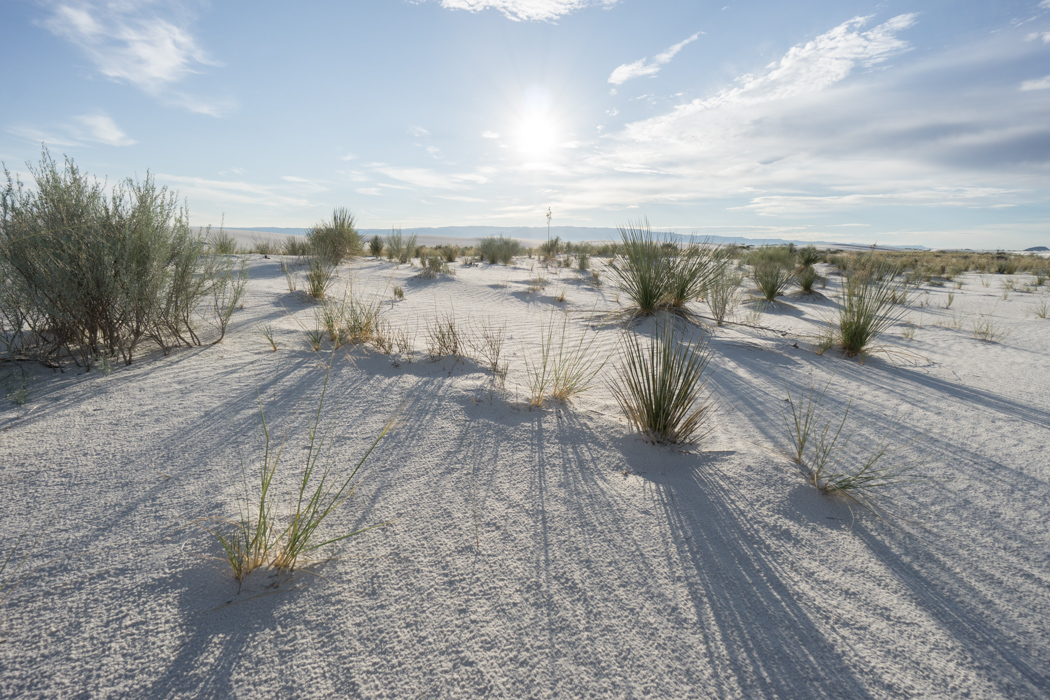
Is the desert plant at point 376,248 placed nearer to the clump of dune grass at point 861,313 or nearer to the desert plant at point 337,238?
the desert plant at point 337,238

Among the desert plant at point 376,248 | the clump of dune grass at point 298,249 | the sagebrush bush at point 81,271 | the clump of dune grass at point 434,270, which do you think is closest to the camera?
the sagebrush bush at point 81,271

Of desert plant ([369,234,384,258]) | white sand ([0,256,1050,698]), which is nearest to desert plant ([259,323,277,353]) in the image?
white sand ([0,256,1050,698])

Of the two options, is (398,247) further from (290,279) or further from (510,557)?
(510,557)

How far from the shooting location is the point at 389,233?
13.5 meters

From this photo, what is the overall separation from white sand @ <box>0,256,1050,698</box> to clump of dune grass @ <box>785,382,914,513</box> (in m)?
0.09

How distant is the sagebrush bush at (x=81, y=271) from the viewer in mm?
3053

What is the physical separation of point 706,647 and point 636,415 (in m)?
1.46

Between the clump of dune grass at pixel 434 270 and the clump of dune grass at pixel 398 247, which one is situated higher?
the clump of dune grass at pixel 398 247

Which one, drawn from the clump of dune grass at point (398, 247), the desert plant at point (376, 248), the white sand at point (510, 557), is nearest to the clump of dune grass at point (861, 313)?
the white sand at point (510, 557)

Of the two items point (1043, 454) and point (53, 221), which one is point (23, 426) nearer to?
point (53, 221)

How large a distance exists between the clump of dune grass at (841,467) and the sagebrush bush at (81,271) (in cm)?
440

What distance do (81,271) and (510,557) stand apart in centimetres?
348

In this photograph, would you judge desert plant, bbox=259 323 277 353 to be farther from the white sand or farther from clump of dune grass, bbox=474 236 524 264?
clump of dune grass, bbox=474 236 524 264

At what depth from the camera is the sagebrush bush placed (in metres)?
3.05
